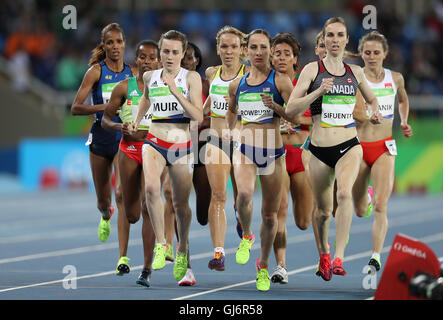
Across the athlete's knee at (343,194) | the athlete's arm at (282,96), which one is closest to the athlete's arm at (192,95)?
the athlete's arm at (282,96)

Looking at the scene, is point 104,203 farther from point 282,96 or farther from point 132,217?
point 282,96

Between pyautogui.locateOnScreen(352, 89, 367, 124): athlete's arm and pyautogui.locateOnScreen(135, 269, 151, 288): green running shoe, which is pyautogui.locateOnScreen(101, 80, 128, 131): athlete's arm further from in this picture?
pyautogui.locateOnScreen(352, 89, 367, 124): athlete's arm

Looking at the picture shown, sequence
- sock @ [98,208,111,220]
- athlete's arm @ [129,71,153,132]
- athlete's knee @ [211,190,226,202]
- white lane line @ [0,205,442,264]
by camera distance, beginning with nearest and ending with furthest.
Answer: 1. athlete's arm @ [129,71,153,132]
2. athlete's knee @ [211,190,226,202]
3. sock @ [98,208,111,220]
4. white lane line @ [0,205,442,264]

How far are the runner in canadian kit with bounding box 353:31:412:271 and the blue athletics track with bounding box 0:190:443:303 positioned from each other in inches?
29.3

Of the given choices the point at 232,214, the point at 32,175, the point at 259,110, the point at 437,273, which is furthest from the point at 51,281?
the point at 32,175

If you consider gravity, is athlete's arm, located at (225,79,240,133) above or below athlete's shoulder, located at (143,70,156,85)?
below

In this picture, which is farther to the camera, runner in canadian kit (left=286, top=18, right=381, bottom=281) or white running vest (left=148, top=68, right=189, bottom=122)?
white running vest (left=148, top=68, right=189, bottom=122)

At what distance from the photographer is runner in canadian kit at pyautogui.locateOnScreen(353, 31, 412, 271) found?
11.4 metres

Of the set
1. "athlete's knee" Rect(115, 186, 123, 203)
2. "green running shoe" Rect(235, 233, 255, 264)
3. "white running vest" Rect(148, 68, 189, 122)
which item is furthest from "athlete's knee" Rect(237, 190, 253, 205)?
"athlete's knee" Rect(115, 186, 123, 203)

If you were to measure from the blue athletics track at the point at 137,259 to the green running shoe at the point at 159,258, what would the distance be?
26 cm

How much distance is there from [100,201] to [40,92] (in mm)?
13884

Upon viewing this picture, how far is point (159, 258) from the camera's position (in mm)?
10000

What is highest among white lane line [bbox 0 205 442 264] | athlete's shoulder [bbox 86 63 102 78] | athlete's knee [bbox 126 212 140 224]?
athlete's shoulder [bbox 86 63 102 78]

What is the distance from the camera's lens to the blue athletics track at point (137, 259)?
32.5 feet
